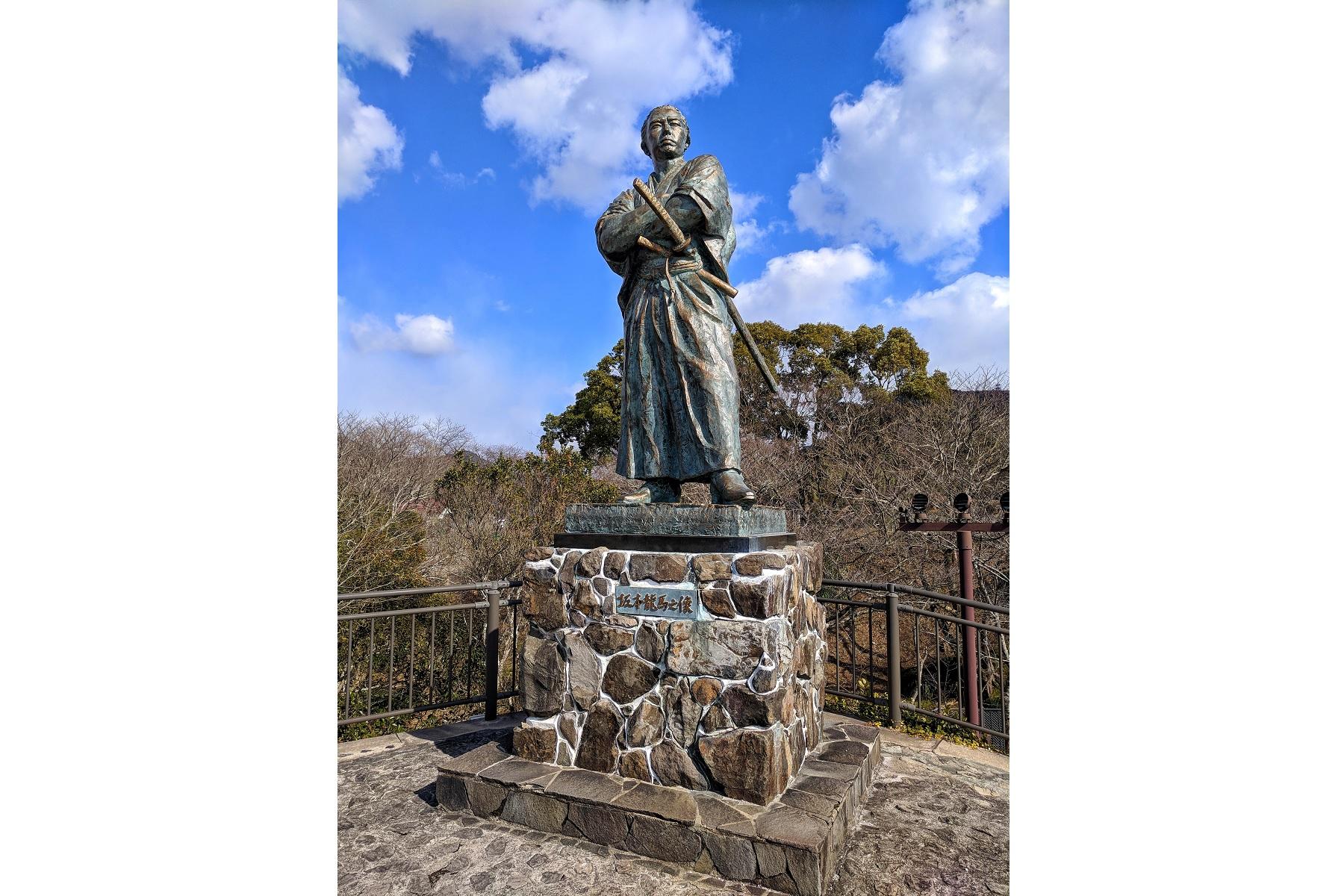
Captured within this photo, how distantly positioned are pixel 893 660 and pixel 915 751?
32.4 inches

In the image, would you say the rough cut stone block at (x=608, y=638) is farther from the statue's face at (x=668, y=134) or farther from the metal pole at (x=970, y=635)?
the metal pole at (x=970, y=635)

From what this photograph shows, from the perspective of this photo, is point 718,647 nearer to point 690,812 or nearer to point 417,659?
point 690,812

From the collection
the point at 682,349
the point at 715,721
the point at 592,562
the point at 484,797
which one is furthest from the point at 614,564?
the point at 484,797

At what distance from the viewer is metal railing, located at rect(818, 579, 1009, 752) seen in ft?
16.9

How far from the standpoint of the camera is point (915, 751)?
4.41 meters

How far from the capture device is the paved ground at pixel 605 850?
9.08ft

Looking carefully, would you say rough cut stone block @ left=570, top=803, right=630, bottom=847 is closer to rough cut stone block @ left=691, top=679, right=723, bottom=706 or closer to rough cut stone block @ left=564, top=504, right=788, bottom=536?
rough cut stone block @ left=691, top=679, right=723, bottom=706

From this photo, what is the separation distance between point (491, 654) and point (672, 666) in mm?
2460

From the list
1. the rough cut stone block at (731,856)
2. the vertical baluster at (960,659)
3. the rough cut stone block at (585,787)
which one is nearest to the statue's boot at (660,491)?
the rough cut stone block at (585,787)

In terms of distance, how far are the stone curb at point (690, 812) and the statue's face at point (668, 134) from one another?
11.5 feet

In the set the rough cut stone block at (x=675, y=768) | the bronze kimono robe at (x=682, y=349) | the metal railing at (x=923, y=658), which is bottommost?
the metal railing at (x=923, y=658)

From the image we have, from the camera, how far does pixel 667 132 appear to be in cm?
381

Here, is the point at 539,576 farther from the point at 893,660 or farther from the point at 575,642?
the point at 893,660

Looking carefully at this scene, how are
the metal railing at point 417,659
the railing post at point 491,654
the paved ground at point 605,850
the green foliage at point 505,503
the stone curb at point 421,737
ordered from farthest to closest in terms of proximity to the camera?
1. the green foliage at point 505,503
2. the metal railing at point 417,659
3. the railing post at point 491,654
4. the stone curb at point 421,737
5. the paved ground at point 605,850
